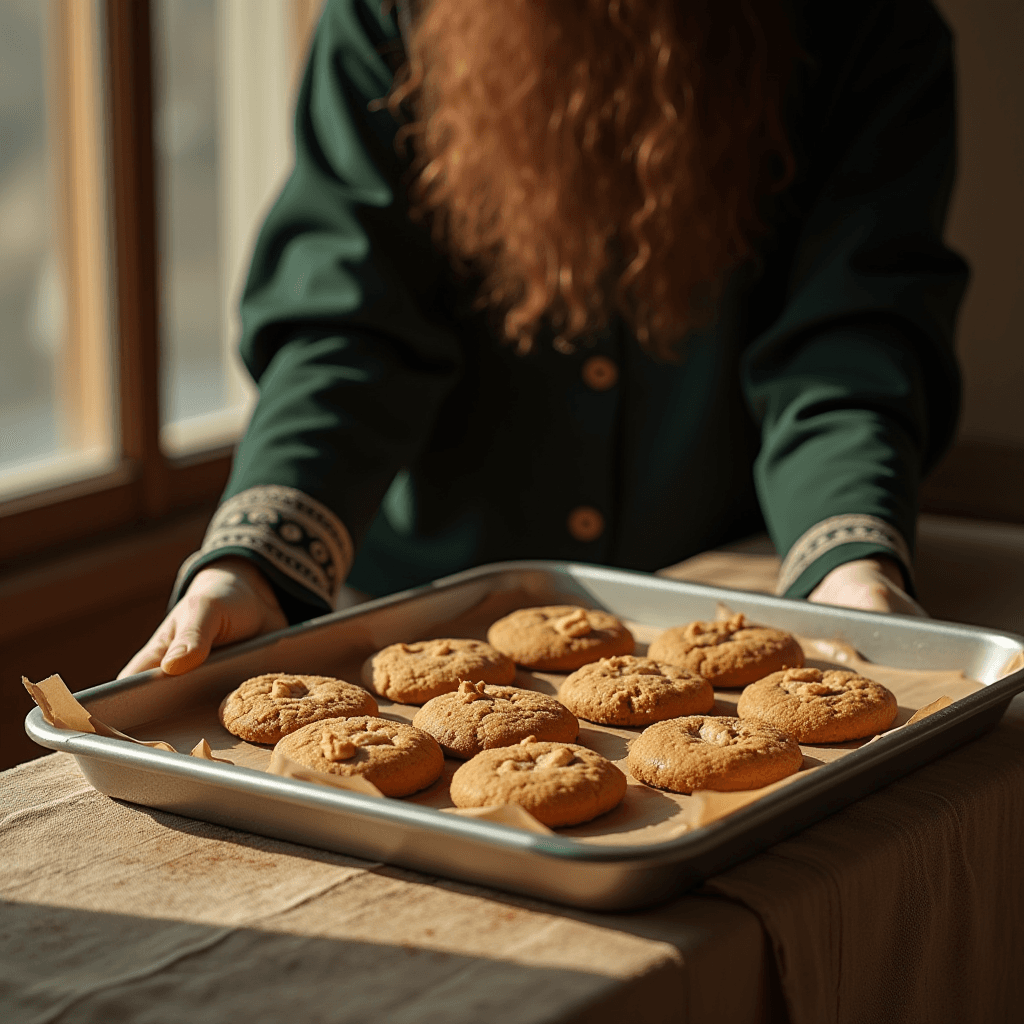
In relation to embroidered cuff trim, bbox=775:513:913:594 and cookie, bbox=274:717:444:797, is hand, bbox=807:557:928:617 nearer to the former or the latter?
embroidered cuff trim, bbox=775:513:913:594

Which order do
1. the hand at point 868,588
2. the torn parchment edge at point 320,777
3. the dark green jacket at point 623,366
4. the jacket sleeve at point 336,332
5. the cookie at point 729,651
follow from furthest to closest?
the dark green jacket at point 623,366
the jacket sleeve at point 336,332
the hand at point 868,588
the cookie at point 729,651
the torn parchment edge at point 320,777

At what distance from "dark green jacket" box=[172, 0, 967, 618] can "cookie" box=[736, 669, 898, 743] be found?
0.25 m

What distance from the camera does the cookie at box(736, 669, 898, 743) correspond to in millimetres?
838

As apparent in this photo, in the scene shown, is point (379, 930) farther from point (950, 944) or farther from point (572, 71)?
point (572, 71)

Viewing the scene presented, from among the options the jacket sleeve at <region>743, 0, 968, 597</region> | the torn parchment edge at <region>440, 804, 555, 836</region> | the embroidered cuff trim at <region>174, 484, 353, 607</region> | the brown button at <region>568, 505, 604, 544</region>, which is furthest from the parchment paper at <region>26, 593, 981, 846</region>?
the brown button at <region>568, 505, 604, 544</region>

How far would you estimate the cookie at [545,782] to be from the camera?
711 mm

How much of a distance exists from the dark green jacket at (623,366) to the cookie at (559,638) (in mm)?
202

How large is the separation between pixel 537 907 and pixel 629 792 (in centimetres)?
15

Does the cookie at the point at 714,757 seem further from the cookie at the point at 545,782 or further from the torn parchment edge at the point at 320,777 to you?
the torn parchment edge at the point at 320,777

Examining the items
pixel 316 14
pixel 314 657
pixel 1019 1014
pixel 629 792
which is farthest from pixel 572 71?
pixel 316 14

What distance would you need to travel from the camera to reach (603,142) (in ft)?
4.63

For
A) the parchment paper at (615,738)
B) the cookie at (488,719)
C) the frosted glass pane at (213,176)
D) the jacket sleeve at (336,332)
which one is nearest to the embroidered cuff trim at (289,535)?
the jacket sleeve at (336,332)

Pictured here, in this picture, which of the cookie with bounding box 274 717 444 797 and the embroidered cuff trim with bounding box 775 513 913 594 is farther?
the embroidered cuff trim with bounding box 775 513 913 594

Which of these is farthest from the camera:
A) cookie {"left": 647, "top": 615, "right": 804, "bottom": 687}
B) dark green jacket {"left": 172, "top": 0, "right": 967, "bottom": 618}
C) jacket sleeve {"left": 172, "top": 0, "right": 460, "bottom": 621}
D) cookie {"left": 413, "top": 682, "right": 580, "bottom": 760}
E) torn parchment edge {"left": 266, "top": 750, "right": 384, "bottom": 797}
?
dark green jacket {"left": 172, "top": 0, "right": 967, "bottom": 618}
